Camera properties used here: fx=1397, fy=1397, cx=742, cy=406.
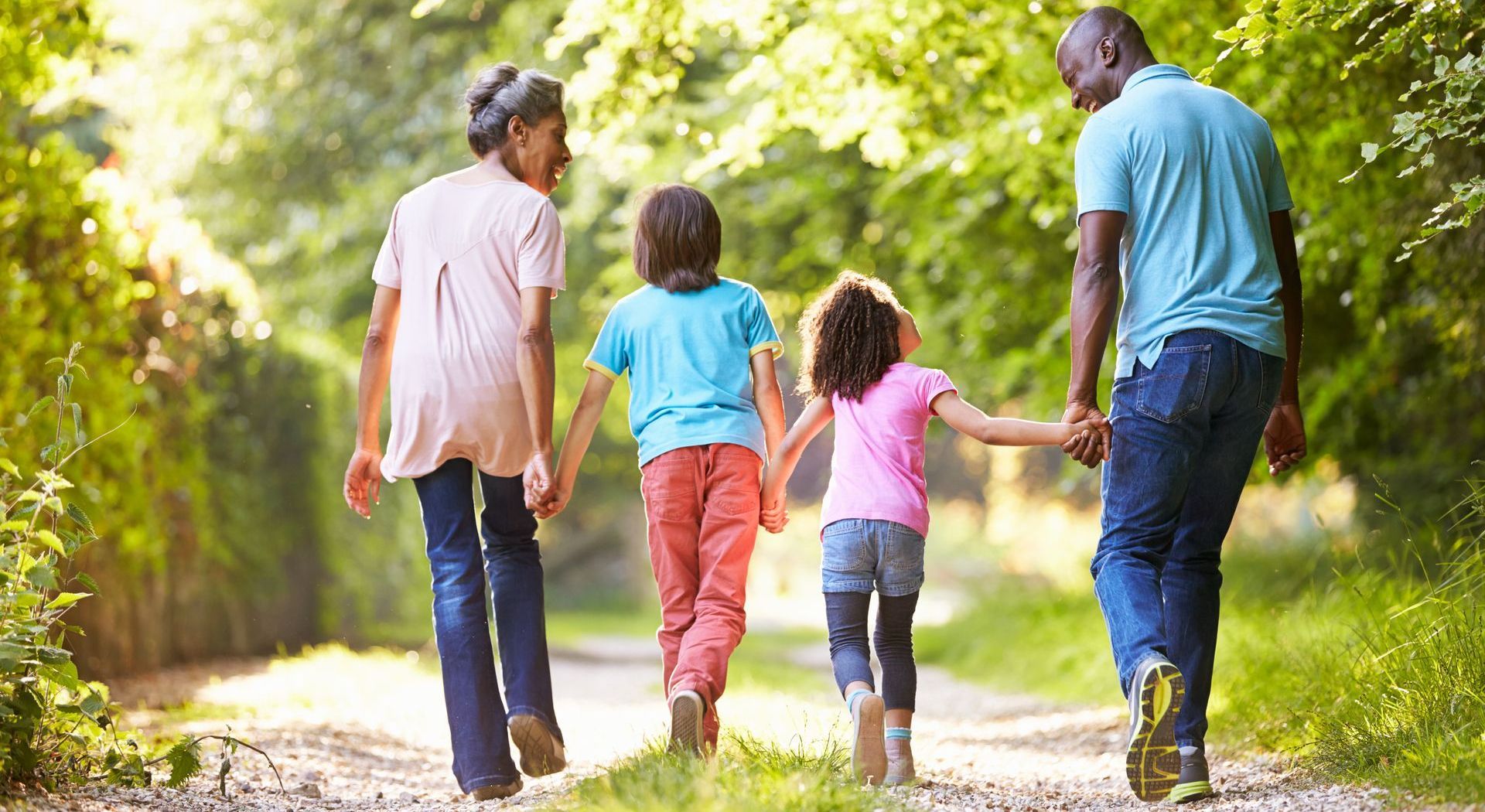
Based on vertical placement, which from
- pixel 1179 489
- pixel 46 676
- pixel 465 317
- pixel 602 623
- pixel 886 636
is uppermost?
pixel 465 317

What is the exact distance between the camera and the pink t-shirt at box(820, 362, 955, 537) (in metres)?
3.87

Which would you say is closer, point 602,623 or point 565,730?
point 565,730

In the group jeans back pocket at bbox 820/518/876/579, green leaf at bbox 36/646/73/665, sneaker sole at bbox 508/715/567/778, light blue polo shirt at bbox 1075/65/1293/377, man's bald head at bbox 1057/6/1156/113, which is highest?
man's bald head at bbox 1057/6/1156/113

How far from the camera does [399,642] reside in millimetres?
10992

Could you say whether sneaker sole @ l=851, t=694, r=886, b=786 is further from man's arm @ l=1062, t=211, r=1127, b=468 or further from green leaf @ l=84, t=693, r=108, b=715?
green leaf @ l=84, t=693, r=108, b=715

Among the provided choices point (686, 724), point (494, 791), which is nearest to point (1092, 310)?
point (686, 724)

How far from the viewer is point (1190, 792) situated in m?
3.48

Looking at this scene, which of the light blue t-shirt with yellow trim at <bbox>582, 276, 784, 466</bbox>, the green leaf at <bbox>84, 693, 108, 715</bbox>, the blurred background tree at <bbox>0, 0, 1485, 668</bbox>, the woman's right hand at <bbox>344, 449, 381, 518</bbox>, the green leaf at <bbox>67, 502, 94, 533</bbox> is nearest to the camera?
the green leaf at <bbox>84, 693, 108, 715</bbox>

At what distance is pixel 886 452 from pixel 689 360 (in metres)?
0.61

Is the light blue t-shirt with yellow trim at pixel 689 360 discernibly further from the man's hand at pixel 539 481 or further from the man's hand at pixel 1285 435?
the man's hand at pixel 1285 435

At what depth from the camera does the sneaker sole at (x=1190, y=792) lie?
348cm

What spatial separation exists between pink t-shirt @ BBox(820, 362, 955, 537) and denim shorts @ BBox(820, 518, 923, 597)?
0.03 metres

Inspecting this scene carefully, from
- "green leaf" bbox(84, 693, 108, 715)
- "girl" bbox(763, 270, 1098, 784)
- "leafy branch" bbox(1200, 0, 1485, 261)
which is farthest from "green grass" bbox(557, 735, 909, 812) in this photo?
"leafy branch" bbox(1200, 0, 1485, 261)

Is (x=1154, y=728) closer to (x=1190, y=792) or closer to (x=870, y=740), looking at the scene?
(x=1190, y=792)
